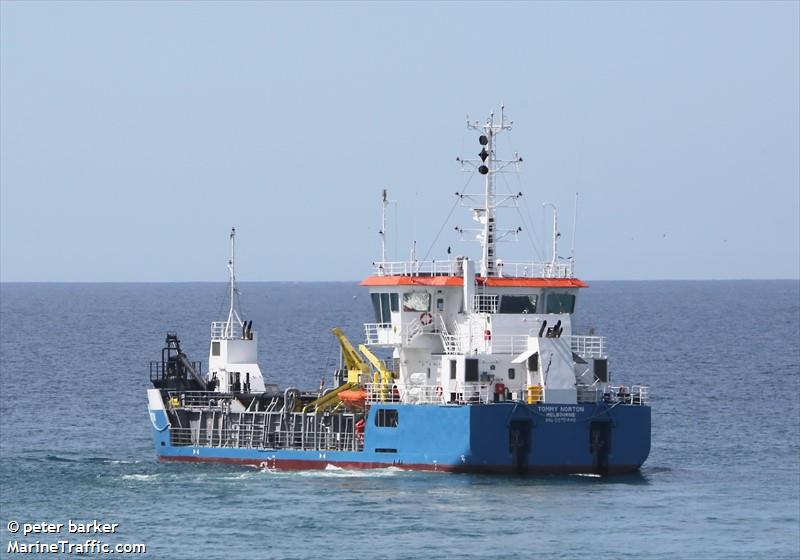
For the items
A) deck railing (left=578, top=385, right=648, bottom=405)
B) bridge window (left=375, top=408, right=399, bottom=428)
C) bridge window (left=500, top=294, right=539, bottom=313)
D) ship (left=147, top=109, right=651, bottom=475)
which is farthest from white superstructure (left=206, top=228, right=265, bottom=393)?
deck railing (left=578, top=385, right=648, bottom=405)

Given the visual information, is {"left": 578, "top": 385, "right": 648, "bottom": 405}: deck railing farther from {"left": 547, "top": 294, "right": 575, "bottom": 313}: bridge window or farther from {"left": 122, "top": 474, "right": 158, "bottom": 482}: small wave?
{"left": 122, "top": 474, "right": 158, "bottom": 482}: small wave

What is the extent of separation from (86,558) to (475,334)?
1626 cm

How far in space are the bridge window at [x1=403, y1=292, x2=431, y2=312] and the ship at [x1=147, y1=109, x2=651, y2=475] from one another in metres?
0.03

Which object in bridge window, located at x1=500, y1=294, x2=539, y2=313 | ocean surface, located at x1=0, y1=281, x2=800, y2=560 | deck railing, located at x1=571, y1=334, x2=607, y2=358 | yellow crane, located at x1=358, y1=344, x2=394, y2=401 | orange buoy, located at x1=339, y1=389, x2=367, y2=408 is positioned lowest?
ocean surface, located at x1=0, y1=281, x2=800, y2=560

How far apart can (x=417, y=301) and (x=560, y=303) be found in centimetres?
443

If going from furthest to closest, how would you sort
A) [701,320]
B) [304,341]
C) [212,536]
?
[701,320] < [304,341] < [212,536]

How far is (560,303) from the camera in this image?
5766 centimetres

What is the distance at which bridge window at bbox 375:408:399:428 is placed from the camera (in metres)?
55.7

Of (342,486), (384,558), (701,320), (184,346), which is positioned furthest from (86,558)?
(701,320)

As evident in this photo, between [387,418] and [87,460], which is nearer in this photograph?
[387,418]

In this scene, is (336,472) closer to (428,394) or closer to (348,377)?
(428,394)

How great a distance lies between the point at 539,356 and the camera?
55.2m

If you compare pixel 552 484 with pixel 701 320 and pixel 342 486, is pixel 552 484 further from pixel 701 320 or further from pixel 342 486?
pixel 701 320

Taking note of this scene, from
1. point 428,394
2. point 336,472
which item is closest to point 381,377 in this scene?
point 428,394
